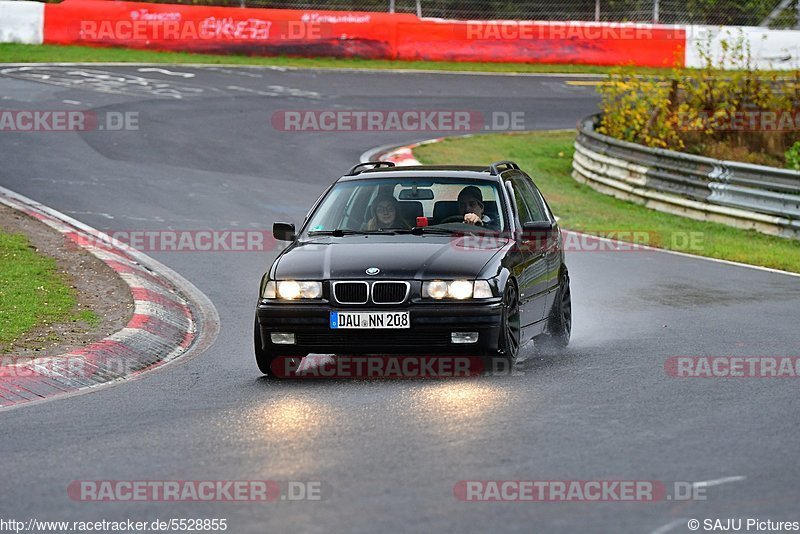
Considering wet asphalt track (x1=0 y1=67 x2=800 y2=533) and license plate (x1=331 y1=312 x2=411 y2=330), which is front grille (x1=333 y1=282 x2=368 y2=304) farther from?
wet asphalt track (x1=0 y1=67 x2=800 y2=533)

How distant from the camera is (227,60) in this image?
38.8 m

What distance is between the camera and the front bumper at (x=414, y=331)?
382 inches

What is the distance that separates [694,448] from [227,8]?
3273 centimetres

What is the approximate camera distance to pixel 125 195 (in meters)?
20.3

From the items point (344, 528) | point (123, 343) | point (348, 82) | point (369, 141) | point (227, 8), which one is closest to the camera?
point (344, 528)

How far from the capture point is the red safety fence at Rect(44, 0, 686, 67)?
38.6 m

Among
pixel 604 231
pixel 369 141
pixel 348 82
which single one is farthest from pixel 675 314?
pixel 348 82

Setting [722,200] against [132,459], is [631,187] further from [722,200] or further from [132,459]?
[132,459]

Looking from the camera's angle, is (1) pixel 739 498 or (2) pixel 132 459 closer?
(1) pixel 739 498
